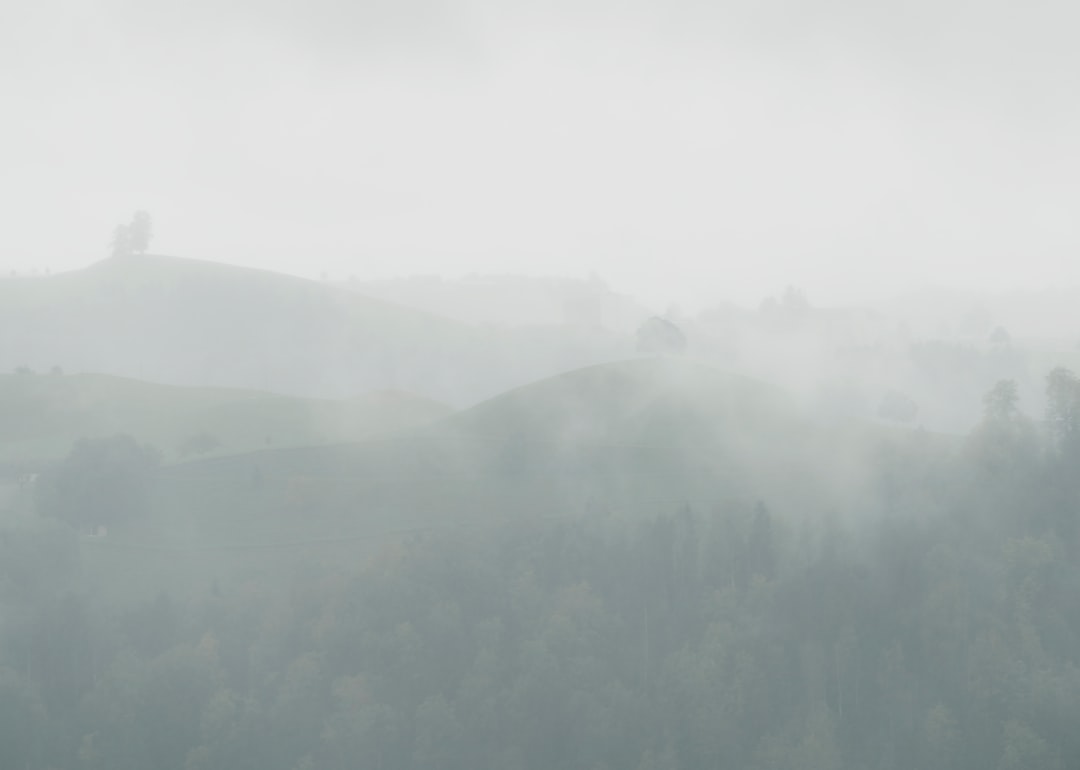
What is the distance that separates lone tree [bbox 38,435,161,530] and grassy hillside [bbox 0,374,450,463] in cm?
649

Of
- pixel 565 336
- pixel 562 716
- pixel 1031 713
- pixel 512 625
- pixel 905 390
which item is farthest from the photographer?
pixel 565 336

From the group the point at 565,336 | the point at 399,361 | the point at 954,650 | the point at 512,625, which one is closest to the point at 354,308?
the point at 399,361

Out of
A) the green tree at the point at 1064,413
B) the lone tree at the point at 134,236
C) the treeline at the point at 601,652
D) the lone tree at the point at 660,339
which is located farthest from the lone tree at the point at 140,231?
the green tree at the point at 1064,413

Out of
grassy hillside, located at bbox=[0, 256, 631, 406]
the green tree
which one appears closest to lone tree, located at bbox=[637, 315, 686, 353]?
grassy hillside, located at bbox=[0, 256, 631, 406]

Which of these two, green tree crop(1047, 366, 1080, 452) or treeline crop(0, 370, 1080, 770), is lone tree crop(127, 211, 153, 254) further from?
green tree crop(1047, 366, 1080, 452)

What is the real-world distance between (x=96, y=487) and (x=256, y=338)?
6790 centimetres

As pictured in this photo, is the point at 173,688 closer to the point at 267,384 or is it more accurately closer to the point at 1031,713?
the point at 1031,713

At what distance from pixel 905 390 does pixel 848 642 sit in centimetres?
6243

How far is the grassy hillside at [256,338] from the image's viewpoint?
11819cm

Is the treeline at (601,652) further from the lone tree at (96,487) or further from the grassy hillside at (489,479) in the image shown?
the lone tree at (96,487)

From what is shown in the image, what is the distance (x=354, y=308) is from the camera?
13825 centimetres

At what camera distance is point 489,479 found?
6650 cm

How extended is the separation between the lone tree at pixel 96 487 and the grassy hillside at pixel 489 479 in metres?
1.56

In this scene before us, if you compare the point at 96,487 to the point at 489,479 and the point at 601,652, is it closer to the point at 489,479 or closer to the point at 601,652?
the point at 489,479
